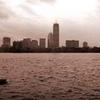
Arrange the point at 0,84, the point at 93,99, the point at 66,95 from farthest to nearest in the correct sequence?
the point at 0,84 → the point at 66,95 → the point at 93,99

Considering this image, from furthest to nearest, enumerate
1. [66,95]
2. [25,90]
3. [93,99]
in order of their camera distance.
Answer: [25,90]
[66,95]
[93,99]

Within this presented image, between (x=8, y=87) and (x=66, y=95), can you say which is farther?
(x=8, y=87)

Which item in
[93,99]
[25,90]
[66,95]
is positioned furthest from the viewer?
[25,90]

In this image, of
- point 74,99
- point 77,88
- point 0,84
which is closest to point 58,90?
point 77,88

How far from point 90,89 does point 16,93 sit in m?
10.1

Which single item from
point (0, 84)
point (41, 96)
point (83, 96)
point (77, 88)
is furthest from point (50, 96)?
point (0, 84)

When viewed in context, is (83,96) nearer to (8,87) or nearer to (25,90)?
(25,90)

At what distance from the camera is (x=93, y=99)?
110 feet

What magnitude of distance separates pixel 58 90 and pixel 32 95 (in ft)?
16.5

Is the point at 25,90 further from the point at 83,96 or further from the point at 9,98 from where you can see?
the point at 83,96

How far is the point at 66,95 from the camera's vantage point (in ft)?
118

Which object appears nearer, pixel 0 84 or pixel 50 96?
pixel 50 96

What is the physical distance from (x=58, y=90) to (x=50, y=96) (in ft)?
15.5

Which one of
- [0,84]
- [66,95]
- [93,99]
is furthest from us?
[0,84]
